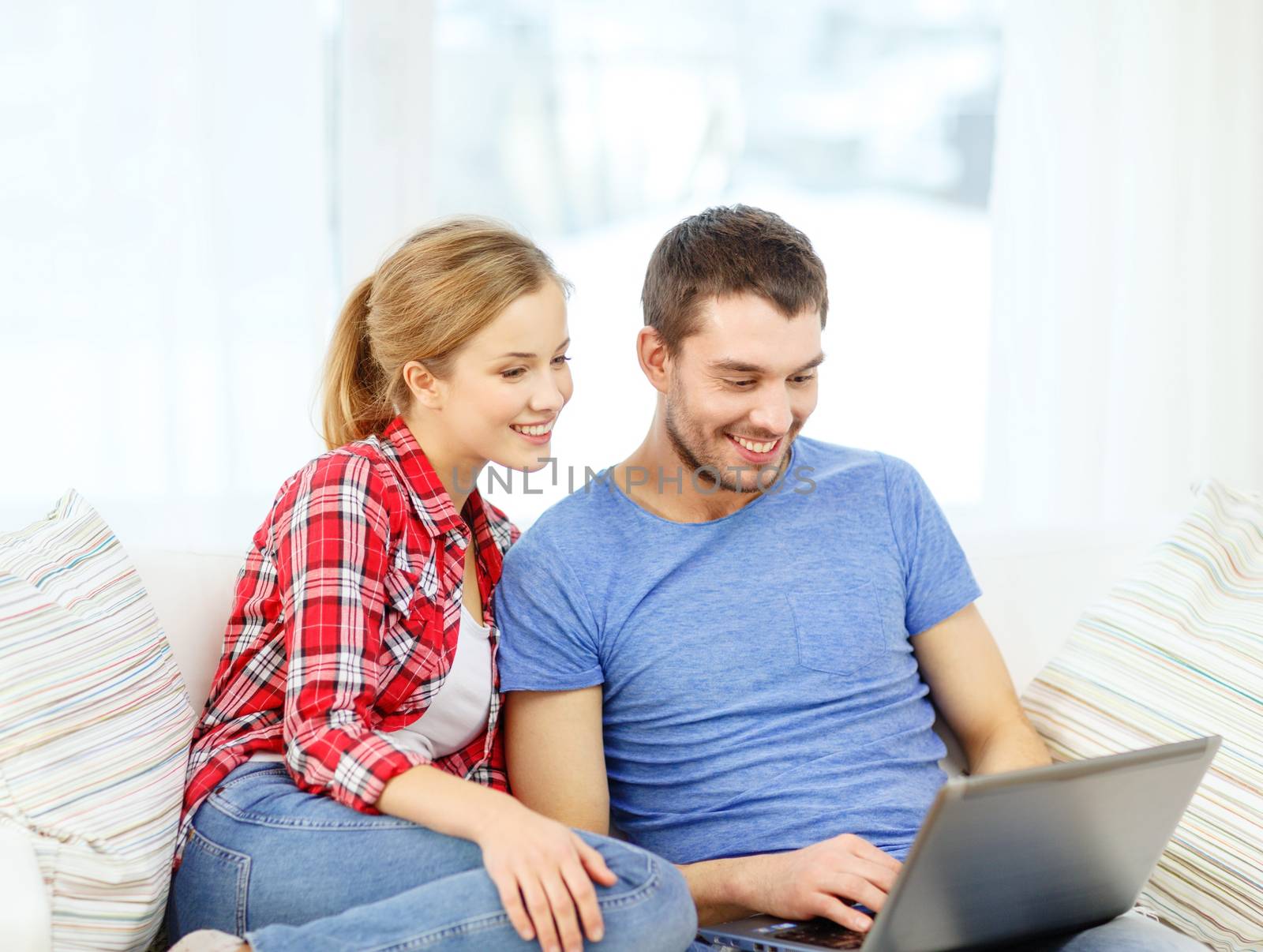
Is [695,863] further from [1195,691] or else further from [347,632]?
[1195,691]

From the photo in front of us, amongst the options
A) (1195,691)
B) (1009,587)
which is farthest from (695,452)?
(1195,691)

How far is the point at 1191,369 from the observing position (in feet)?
A: 10.0

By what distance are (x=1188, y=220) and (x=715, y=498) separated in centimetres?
197

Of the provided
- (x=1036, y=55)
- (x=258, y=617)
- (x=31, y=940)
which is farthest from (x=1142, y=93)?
(x=31, y=940)

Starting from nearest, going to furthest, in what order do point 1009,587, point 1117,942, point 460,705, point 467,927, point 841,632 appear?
point 467,927, point 1117,942, point 460,705, point 841,632, point 1009,587

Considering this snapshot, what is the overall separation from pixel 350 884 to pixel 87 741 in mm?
303

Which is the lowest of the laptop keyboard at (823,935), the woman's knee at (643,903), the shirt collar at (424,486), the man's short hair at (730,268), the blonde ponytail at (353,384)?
the laptop keyboard at (823,935)

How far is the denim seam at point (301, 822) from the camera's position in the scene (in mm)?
1202

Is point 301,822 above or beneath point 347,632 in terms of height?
beneath

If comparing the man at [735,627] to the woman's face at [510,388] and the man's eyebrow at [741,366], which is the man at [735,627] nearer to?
the man's eyebrow at [741,366]

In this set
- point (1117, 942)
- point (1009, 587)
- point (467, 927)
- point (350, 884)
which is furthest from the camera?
point (1009, 587)

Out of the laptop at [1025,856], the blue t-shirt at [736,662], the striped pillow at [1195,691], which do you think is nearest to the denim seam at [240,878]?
the blue t-shirt at [736,662]

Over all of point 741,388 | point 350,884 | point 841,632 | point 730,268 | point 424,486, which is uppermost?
point 730,268

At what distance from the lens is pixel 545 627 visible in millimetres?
1476
